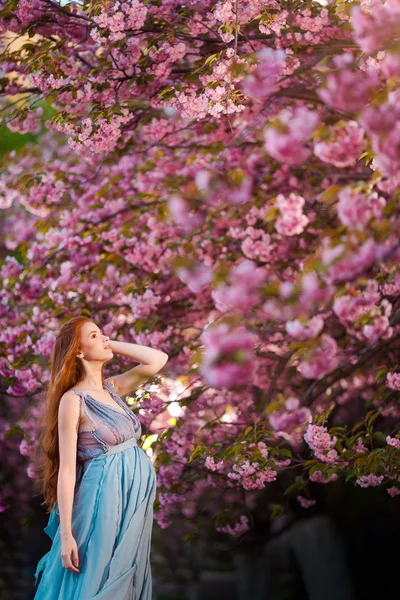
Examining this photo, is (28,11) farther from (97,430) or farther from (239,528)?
(239,528)

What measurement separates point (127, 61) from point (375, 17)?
1.73 m

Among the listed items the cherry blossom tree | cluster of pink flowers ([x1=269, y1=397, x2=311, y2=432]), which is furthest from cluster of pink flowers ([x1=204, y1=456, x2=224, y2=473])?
cluster of pink flowers ([x1=269, y1=397, x2=311, y2=432])

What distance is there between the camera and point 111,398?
3037 mm

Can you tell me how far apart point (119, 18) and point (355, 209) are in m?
1.94

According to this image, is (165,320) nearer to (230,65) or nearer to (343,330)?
(343,330)

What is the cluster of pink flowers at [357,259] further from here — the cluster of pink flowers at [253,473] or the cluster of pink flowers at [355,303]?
the cluster of pink flowers at [253,473]

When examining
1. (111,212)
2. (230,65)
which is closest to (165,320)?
(111,212)

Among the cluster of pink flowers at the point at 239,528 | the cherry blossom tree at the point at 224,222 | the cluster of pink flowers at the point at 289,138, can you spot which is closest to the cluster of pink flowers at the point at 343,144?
the cherry blossom tree at the point at 224,222

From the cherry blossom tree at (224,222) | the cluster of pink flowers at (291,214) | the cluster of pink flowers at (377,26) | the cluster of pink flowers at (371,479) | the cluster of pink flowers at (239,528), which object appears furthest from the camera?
the cluster of pink flowers at (239,528)

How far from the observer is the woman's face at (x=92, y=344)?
2.99 metres

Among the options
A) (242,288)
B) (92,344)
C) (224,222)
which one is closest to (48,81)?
(224,222)

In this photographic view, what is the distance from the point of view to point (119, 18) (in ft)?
11.6

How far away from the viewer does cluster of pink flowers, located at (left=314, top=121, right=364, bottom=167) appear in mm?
2182

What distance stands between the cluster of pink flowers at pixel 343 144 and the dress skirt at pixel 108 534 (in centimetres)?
130
